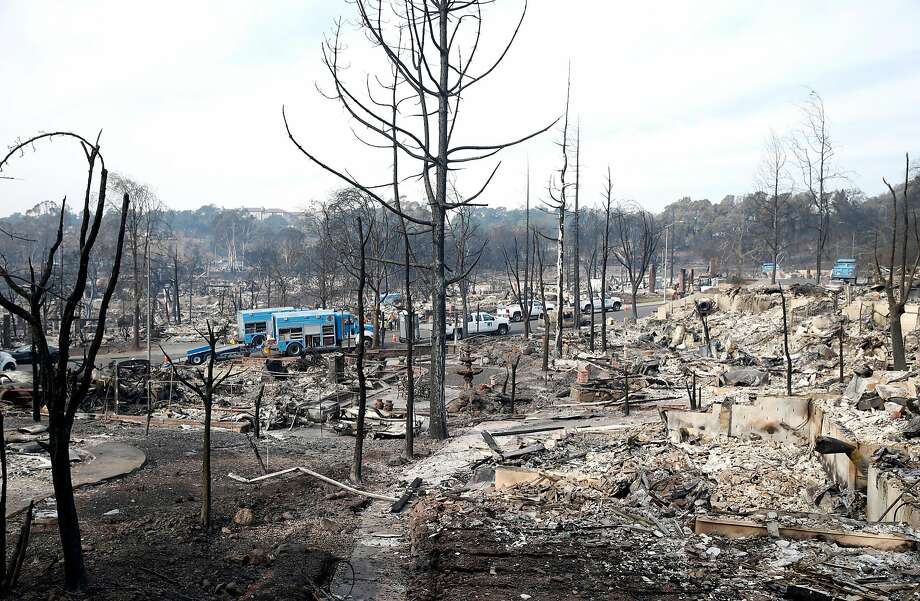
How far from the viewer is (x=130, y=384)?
20.0m

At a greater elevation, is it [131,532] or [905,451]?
[905,451]

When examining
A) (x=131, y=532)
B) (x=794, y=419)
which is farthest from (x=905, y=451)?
(x=131, y=532)

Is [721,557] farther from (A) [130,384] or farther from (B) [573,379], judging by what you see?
(A) [130,384]

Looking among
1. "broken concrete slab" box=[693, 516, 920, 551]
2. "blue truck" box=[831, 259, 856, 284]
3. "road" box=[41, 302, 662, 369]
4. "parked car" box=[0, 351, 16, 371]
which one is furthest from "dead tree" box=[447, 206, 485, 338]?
"blue truck" box=[831, 259, 856, 284]

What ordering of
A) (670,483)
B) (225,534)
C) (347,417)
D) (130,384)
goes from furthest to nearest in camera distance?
(130,384) < (347,417) < (670,483) < (225,534)

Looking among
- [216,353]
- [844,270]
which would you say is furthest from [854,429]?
[844,270]

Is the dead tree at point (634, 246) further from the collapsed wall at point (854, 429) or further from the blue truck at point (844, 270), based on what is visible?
the collapsed wall at point (854, 429)

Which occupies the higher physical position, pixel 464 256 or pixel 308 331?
pixel 464 256

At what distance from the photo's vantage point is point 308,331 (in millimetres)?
31656

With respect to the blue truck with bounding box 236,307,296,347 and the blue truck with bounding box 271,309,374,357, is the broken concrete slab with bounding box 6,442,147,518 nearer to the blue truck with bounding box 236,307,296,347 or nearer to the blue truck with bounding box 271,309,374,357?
the blue truck with bounding box 271,309,374,357

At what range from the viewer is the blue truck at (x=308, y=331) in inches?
1220

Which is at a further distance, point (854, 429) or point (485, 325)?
Result: point (485, 325)

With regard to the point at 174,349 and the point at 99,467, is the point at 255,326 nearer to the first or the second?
the point at 174,349

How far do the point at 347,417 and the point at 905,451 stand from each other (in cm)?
1204
